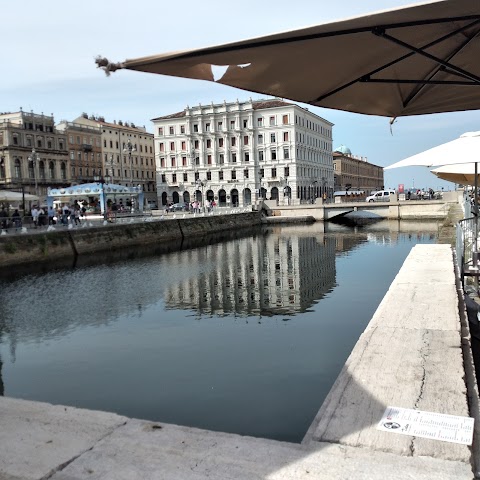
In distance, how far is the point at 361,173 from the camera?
454ft

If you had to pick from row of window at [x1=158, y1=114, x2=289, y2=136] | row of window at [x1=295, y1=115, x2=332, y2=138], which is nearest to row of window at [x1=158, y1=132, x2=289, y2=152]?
row of window at [x1=158, y1=114, x2=289, y2=136]

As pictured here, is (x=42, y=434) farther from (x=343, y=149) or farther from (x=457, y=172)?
(x=343, y=149)

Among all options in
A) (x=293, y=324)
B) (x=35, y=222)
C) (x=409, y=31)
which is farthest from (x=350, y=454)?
(x=35, y=222)

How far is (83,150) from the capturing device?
77000mm

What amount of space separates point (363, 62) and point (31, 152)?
67570 mm

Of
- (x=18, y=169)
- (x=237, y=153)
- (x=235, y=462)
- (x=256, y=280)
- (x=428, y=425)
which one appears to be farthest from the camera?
(x=237, y=153)

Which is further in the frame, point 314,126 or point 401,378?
point 314,126

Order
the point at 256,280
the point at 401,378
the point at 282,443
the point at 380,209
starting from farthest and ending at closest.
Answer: the point at 380,209 → the point at 256,280 → the point at 401,378 → the point at 282,443

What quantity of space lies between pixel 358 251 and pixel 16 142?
52.1 m

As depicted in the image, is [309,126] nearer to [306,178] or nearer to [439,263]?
[306,178]

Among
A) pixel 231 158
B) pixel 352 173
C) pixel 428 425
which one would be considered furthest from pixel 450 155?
pixel 352 173

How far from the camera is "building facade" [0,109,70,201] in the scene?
6328cm

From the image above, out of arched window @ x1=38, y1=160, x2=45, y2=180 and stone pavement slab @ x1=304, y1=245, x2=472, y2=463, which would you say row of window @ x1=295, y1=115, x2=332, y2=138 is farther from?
stone pavement slab @ x1=304, y1=245, x2=472, y2=463

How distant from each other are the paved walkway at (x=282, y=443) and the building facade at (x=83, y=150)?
73.1 metres
